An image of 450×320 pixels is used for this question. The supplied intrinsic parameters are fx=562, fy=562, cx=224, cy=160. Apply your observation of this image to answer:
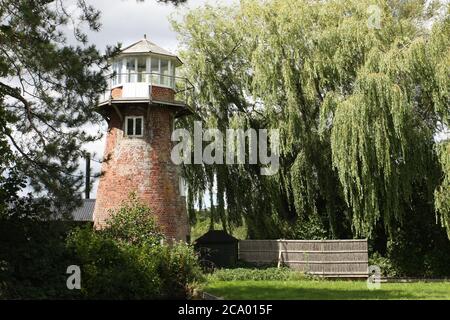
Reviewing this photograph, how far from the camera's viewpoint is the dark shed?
74.6ft

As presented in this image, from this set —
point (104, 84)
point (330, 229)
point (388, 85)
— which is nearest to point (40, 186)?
point (104, 84)

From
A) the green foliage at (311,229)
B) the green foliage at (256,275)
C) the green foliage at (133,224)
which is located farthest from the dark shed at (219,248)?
the green foliage at (133,224)

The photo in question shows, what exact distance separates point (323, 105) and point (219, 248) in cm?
709

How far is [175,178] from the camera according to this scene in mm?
21969

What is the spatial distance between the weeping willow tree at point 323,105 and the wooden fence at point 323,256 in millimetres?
962

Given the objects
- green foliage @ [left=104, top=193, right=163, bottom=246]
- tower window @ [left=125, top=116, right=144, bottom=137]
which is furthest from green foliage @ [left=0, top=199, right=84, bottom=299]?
tower window @ [left=125, top=116, right=144, bottom=137]

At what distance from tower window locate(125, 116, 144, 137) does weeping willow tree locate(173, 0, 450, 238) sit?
3022mm

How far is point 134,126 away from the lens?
21734 mm

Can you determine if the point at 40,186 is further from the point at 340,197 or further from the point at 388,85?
the point at 340,197

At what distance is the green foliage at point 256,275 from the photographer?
64.2 ft

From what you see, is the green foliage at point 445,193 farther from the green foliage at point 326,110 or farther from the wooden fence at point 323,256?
the wooden fence at point 323,256

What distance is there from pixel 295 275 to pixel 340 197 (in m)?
4.03

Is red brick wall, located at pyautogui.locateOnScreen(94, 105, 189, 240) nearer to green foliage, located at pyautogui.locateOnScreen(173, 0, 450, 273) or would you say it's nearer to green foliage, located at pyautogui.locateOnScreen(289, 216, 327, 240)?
green foliage, located at pyautogui.locateOnScreen(173, 0, 450, 273)

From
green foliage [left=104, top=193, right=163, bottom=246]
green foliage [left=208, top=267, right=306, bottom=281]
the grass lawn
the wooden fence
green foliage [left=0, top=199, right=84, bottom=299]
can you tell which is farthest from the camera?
the wooden fence
